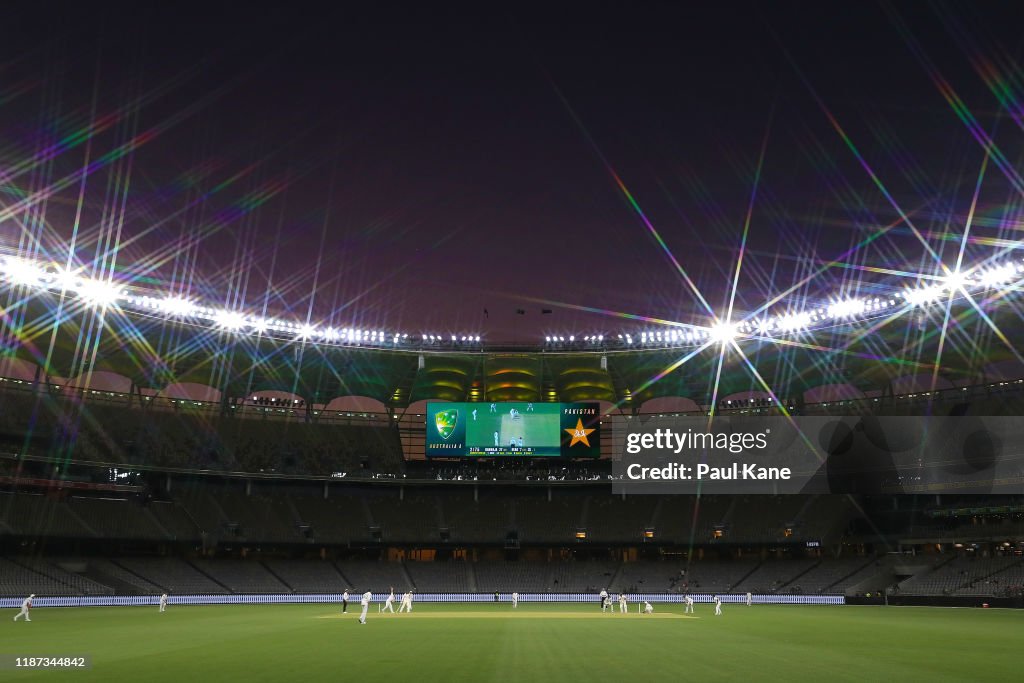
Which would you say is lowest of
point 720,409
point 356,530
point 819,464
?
point 356,530

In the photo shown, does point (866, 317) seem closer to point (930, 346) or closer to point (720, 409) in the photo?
point (930, 346)

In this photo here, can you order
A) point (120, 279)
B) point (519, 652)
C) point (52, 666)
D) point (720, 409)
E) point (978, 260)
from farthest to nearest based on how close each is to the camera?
point (720, 409)
point (120, 279)
point (978, 260)
point (519, 652)
point (52, 666)

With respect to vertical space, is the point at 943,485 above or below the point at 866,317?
below

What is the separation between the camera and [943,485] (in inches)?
2518

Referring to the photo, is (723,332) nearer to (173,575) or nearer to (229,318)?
(229,318)

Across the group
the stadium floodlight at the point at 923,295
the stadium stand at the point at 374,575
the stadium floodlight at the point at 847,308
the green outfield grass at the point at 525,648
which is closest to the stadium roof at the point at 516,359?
the stadium floodlight at the point at 923,295

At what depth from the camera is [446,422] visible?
68188 millimetres

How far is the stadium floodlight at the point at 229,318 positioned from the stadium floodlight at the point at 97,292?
Result: 23.3ft

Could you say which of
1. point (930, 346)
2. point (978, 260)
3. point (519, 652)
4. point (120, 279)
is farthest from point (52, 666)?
point (930, 346)

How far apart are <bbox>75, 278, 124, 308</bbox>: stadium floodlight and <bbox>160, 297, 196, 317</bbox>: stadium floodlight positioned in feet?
9.58

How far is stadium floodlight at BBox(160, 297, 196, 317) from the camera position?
5512 centimetres

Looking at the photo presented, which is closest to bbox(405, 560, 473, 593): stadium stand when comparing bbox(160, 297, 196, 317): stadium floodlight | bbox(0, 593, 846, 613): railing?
bbox(0, 593, 846, 613): railing

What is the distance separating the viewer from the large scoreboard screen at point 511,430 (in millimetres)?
67875

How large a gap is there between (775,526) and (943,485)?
14989 millimetres
